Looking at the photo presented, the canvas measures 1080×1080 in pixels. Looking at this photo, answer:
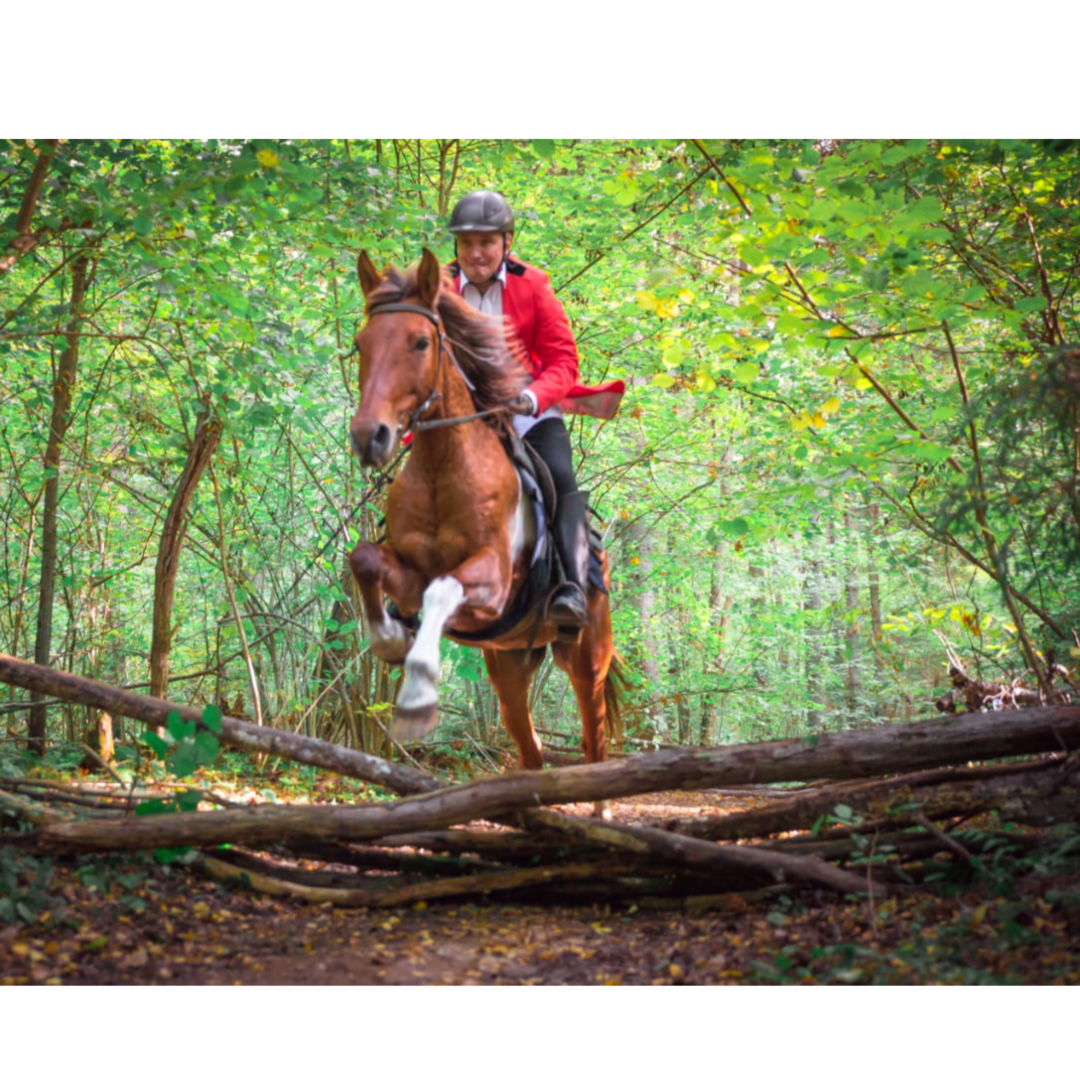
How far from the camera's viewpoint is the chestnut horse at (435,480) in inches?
156

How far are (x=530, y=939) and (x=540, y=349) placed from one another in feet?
10.8

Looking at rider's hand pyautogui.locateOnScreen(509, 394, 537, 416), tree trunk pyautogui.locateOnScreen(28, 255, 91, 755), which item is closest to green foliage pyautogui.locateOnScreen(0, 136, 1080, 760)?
tree trunk pyautogui.locateOnScreen(28, 255, 91, 755)

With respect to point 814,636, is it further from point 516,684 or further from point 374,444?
point 374,444

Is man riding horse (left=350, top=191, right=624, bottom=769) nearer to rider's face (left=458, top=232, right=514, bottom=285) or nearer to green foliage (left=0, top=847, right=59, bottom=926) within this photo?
rider's face (left=458, top=232, right=514, bottom=285)

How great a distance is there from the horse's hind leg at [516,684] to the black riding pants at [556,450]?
108 cm

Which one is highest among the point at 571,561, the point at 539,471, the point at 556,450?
the point at 556,450

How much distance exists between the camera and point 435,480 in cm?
477

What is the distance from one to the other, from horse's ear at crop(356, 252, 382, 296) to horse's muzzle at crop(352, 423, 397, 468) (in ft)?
3.28

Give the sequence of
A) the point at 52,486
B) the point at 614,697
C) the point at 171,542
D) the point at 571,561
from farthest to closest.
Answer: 1. the point at 614,697
2. the point at 52,486
3. the point at 171,542
4. the point at 571,561

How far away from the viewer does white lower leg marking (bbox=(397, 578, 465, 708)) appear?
374cm

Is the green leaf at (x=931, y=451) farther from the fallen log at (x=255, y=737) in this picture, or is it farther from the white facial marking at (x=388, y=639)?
the fallen log at (x=255, y=737)

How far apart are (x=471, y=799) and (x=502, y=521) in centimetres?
143

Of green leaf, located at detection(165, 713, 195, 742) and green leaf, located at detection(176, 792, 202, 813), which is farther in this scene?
green leaf, located at detection(176, 792, 202, 813)

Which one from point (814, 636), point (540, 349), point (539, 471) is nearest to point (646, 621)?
point (814, 636)
